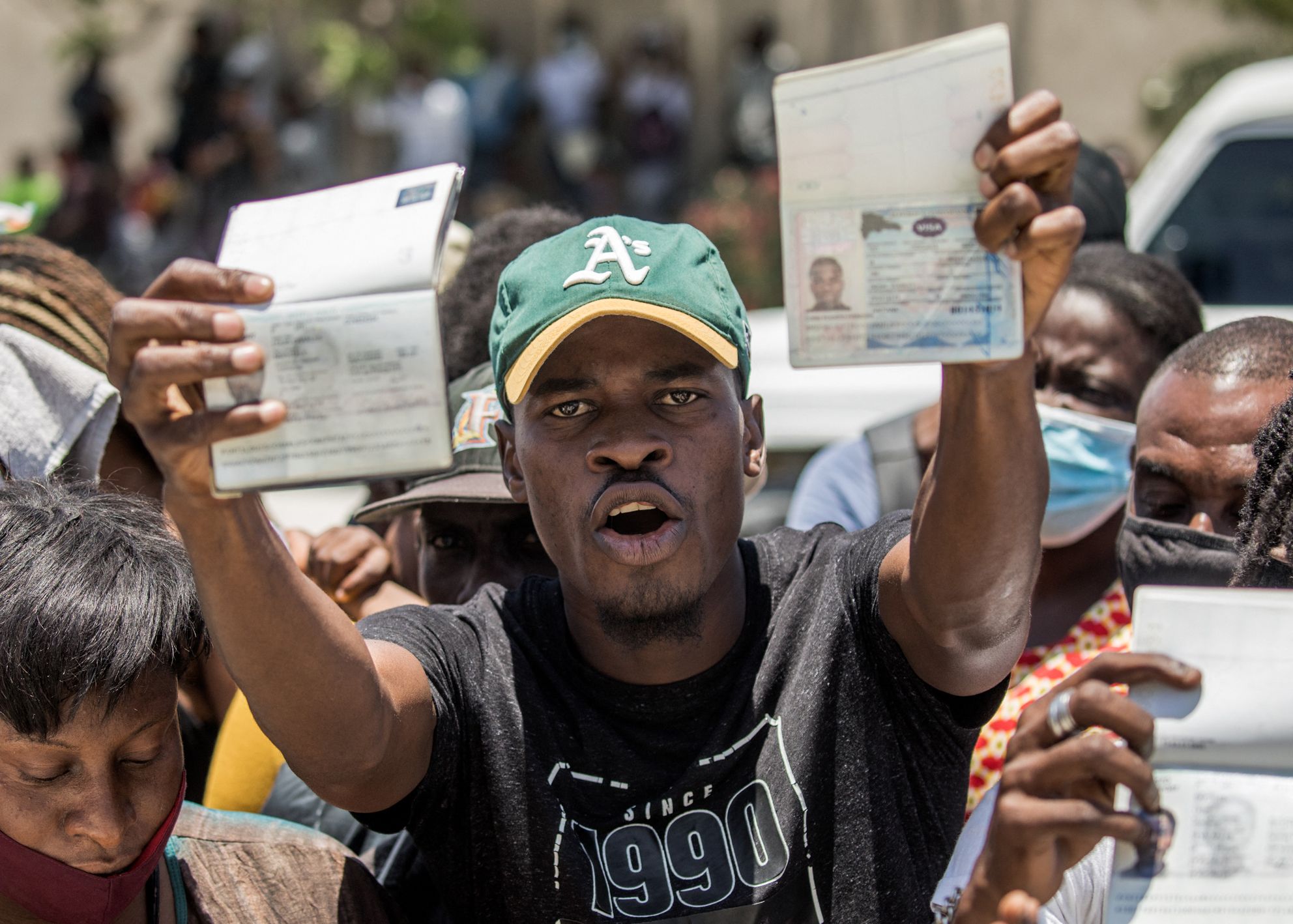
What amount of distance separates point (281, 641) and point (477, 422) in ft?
3.67

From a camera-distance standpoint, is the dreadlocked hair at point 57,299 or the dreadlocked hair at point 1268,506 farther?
the dreadlocked hair at point 57,299

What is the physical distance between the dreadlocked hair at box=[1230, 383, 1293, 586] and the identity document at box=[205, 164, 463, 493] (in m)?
1.11

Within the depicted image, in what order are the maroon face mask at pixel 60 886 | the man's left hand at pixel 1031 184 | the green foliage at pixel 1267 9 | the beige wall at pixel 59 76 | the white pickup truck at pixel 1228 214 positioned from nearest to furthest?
1. the man's left hand at pixel 1031 184
2. the maroon face mask at pixel 60 886
3. the white pickup truck at pixel 1228 214
4. the green foliage at pixel 1267 9
5. the beige wall at pixel 59 76

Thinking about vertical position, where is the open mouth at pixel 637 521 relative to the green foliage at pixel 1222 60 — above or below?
below

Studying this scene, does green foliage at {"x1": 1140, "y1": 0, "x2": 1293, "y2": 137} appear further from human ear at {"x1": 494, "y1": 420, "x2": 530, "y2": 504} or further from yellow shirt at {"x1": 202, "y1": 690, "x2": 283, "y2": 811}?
yellow shirt at {"x1": 202, "y1": 690, "x2": 283, "y2": 811}

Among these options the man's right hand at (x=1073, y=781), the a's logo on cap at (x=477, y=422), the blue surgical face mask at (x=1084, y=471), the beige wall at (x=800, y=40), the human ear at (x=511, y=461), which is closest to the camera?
the man's right hand at (x=1073, y=781)

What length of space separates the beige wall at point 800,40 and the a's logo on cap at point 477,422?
1186 cm

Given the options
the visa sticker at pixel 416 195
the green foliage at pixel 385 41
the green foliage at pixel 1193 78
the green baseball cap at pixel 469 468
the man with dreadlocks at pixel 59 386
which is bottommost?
the green baseball cap at pixel 469 468

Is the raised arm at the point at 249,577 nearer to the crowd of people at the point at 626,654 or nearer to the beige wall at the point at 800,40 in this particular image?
the crowd of people at the point at 626,654

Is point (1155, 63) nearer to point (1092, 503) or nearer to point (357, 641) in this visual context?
point (1092, 503)

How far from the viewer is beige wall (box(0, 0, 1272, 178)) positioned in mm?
14312

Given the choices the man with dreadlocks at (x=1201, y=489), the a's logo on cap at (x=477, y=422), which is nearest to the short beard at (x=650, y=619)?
the man with dreadlocks at (x=1201, y=489)

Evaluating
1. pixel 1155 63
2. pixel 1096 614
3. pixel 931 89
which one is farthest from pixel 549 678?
pixel 1155 63

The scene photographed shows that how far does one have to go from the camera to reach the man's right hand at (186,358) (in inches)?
66.2
